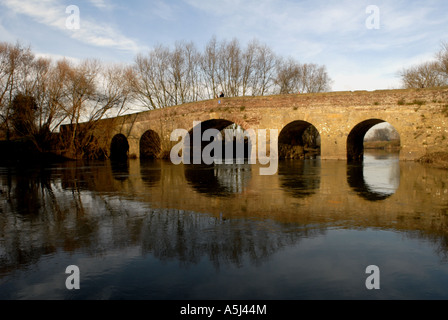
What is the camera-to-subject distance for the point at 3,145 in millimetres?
28156

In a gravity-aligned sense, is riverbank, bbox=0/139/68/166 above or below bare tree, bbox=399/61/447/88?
below

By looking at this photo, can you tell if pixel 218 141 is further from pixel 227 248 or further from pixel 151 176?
pixel 227 248

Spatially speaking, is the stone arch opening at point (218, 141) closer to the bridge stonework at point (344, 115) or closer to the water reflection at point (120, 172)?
the bridge stonework at point (344, 115)

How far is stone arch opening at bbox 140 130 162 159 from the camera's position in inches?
1102

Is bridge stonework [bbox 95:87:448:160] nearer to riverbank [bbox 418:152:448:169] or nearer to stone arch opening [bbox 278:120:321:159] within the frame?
stone arch opening [bbox 278:120:321:159]

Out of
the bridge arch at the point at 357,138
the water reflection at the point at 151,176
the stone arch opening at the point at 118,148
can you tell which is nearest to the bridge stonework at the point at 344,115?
the bridge arch at the point at 357,138

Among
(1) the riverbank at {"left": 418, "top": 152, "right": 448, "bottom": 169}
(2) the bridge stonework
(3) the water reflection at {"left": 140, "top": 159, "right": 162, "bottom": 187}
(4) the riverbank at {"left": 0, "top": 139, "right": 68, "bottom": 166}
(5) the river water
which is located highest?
(2) the bridge stonework

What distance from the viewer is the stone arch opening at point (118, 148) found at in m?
32.3

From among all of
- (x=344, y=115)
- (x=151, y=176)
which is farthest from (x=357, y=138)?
(x=151, y=176)

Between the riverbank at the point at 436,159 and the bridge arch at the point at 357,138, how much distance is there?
3090 millimetres

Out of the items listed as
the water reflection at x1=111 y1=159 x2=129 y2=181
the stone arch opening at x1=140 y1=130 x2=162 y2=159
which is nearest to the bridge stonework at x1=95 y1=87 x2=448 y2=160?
the stone arch opening at x1=140 y1=130 x2=162 y2=159

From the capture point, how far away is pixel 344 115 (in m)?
19.8

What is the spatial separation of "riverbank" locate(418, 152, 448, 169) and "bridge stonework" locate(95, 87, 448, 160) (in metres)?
0.70
